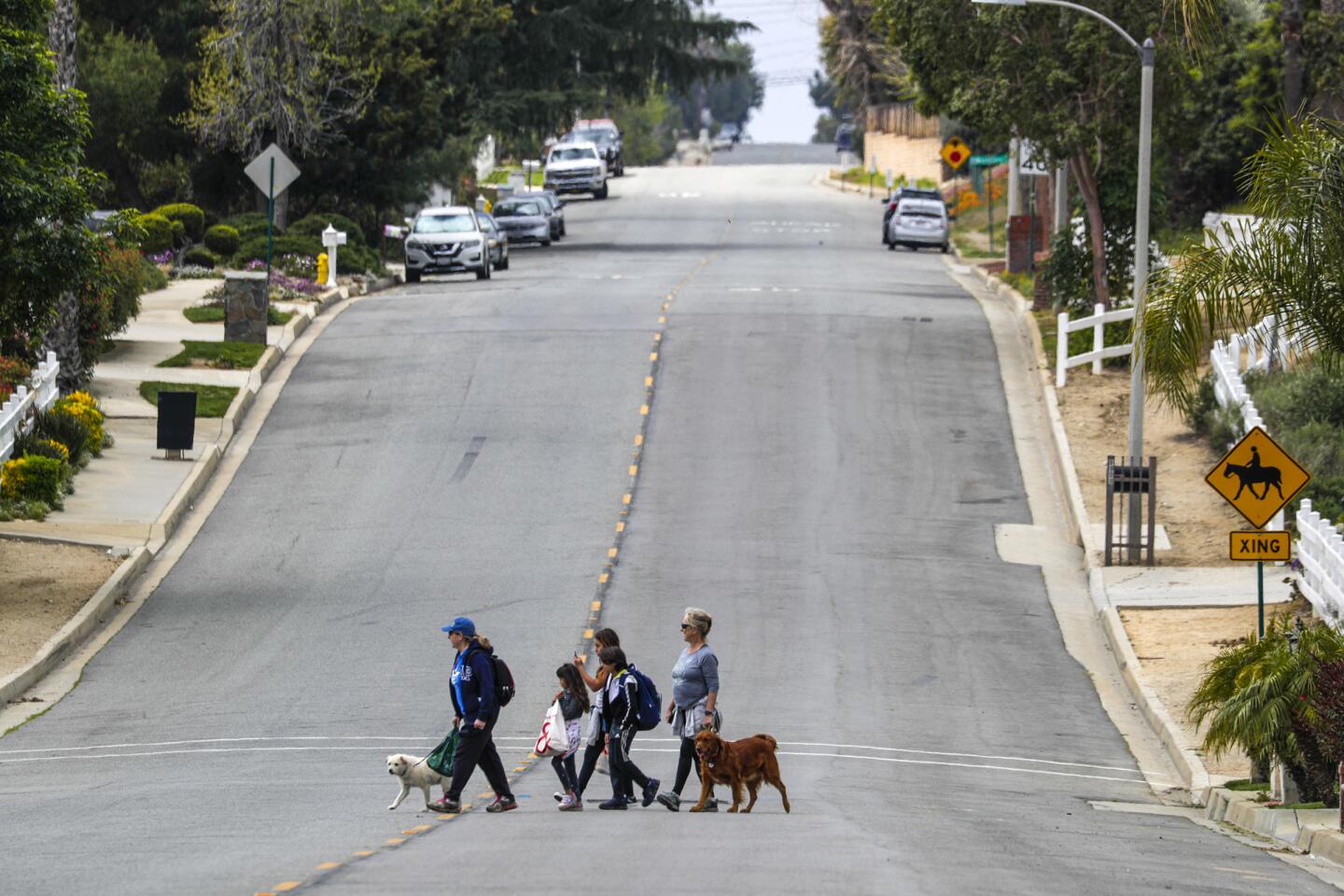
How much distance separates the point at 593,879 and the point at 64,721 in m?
9.73

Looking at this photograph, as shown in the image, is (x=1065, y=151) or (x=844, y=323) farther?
(x=844, y=323)

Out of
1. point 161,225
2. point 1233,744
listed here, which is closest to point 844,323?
point 161,225

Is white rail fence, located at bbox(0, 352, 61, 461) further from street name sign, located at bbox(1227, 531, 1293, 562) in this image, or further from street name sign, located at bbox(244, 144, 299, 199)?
street name sign, located at bbox(1227, 531, 1293, 562)

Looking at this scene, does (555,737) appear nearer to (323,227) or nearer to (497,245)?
(323,227)

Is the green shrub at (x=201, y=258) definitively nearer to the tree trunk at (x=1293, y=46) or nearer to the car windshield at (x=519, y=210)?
the car windshield at (x=519, y=210)

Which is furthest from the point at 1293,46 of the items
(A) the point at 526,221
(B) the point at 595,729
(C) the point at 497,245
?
(B) the point at 595,729

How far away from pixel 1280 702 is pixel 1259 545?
3501mm

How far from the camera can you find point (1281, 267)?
1764 cm

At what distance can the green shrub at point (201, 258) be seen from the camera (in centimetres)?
4947

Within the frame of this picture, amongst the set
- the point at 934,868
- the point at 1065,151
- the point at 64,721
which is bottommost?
the point at 64,721

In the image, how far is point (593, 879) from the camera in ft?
36.4

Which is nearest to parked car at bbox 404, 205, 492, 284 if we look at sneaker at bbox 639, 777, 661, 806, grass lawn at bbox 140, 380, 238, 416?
grass lawn at bbox 140, 380, 238, 416

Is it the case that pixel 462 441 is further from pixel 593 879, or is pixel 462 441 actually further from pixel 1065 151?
pixel 593 879

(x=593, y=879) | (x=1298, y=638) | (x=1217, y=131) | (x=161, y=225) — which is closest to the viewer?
(x=593, y=879)
